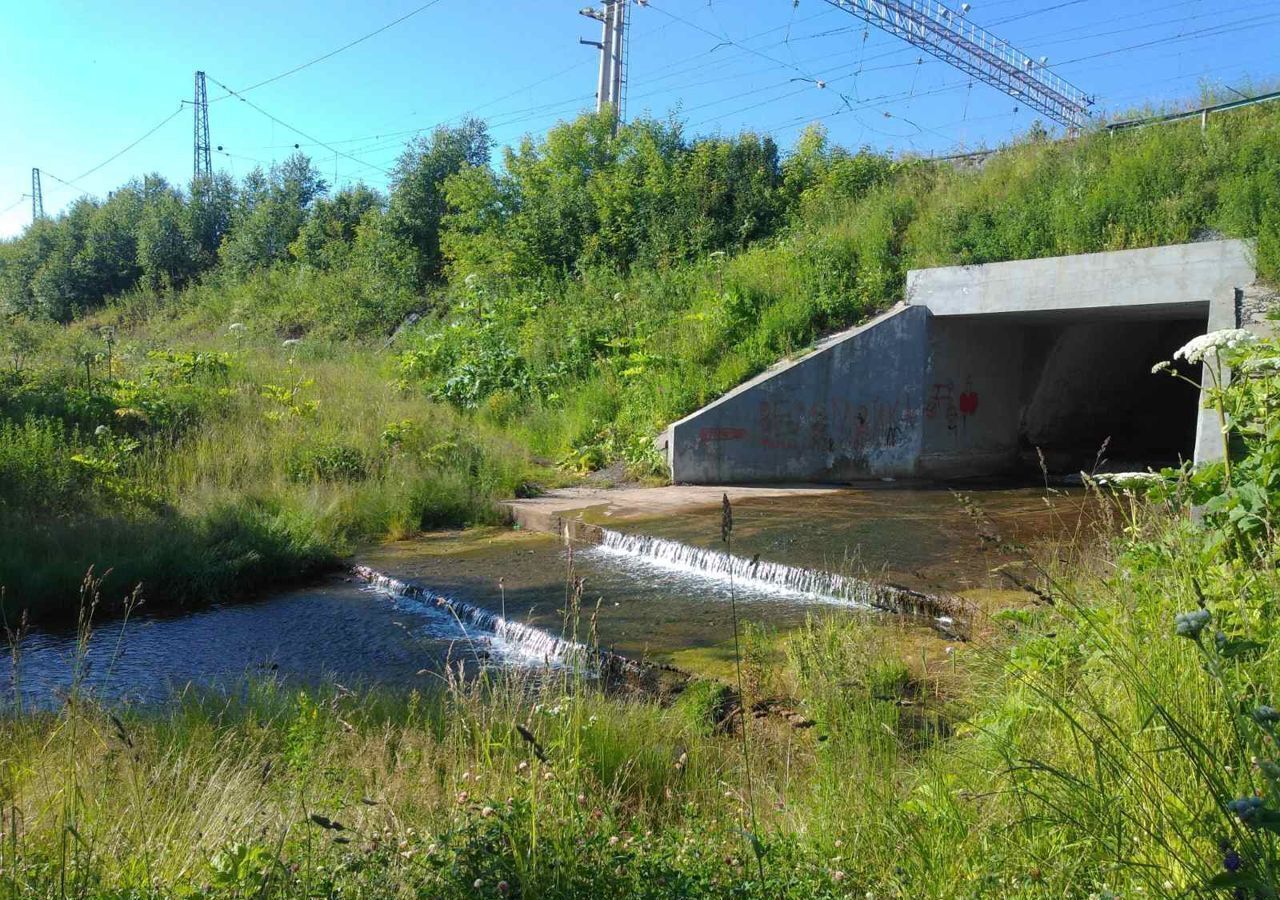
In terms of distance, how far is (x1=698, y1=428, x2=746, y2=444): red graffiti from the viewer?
14.4 m

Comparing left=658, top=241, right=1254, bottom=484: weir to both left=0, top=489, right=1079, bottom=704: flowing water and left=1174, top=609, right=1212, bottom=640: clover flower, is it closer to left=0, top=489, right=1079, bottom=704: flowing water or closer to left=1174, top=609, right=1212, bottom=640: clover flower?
left=0, top=489, right=1079, bottom=704: flowing water

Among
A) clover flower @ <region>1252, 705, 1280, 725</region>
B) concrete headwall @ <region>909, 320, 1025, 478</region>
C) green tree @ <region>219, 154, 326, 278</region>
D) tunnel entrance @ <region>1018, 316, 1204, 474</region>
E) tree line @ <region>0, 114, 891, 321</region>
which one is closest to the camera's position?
clover flower @ <region>1252, 705, 1280, 725</region>

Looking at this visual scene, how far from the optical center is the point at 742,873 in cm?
266

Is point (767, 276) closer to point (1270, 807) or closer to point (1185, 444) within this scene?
point (1185, 444)

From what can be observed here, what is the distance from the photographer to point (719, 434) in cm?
1452

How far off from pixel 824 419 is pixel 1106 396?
327 inches

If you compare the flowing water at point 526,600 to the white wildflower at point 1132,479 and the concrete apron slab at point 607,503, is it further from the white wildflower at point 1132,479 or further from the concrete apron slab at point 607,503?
the white wildflower at point 1132,479

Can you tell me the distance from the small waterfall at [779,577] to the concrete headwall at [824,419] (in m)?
3.82

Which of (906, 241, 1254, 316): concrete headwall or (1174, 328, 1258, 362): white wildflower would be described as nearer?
(1174, 328, 1258, 362): white wildflower

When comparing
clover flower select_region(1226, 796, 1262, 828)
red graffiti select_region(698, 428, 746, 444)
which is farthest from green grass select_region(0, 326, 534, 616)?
clover flower select_region(1226, 796, 1262, 828)

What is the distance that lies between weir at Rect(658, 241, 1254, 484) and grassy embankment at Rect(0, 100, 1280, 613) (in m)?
0.62

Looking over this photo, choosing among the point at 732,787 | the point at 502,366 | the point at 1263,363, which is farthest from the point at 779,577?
the point at 502,366

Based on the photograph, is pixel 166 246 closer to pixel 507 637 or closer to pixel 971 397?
pixel 971 397

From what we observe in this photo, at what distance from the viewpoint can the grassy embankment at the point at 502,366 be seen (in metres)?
10.2
